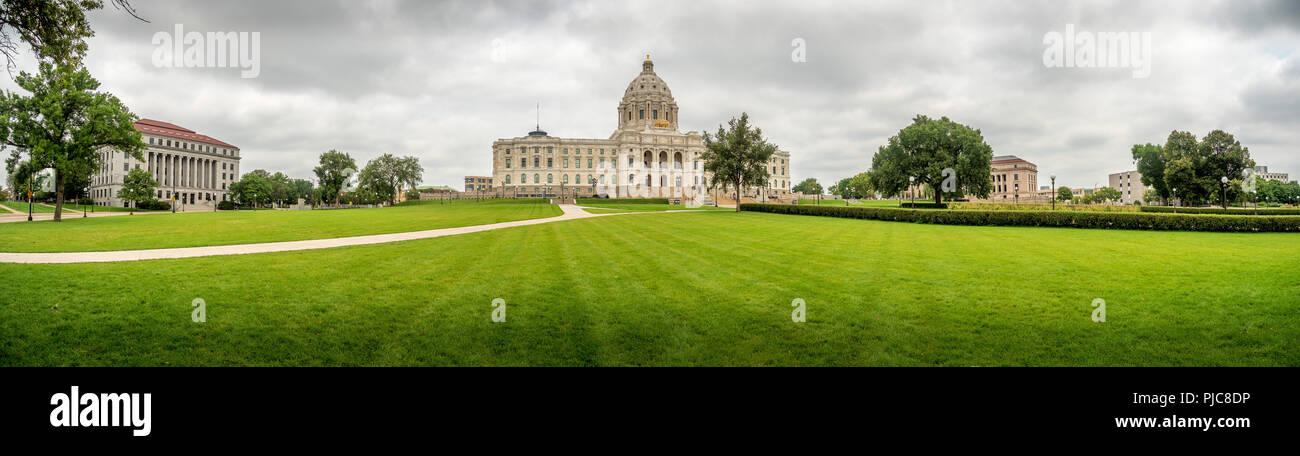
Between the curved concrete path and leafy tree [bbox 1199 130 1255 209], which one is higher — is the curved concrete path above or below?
below

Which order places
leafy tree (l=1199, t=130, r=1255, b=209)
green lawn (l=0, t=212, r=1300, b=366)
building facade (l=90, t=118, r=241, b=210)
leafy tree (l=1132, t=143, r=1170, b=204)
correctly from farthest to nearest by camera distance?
building facade (l=90, t=118, r=241, b=210) → leafy tree (l=1132, t=143, r=1170, b=204) → leafy tree (l=1199, t=130, r=1255, b=209) → green lawn (l=0, t=212, r=1300, b=366)

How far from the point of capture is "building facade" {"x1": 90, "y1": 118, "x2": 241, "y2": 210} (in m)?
83.1

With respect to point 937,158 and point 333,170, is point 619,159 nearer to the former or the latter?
point 333,170

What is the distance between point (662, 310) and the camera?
7590 millimetres

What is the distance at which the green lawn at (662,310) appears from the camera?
5.71 m

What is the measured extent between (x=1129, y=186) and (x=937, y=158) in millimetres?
134397

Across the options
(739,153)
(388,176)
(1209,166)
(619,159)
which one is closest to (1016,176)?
(1209,166)

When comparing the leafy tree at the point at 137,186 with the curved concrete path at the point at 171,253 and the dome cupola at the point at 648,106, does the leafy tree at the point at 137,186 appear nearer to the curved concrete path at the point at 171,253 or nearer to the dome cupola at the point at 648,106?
the curved concrete path at the point at 171,253

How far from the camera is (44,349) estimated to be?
5.74 metres

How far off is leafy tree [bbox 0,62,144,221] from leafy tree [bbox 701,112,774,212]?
45866 millimetres

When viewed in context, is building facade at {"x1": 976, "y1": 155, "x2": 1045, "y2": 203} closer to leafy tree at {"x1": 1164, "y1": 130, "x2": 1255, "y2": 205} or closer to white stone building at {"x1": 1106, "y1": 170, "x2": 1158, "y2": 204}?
white stone building at {"x1": 1106, "y1": 170, "x2": 1158, "y2": 204}

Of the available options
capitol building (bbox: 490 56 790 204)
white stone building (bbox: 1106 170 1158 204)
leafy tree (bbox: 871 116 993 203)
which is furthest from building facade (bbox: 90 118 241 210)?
white stone building (bbox: 1106 170 1158 204)
